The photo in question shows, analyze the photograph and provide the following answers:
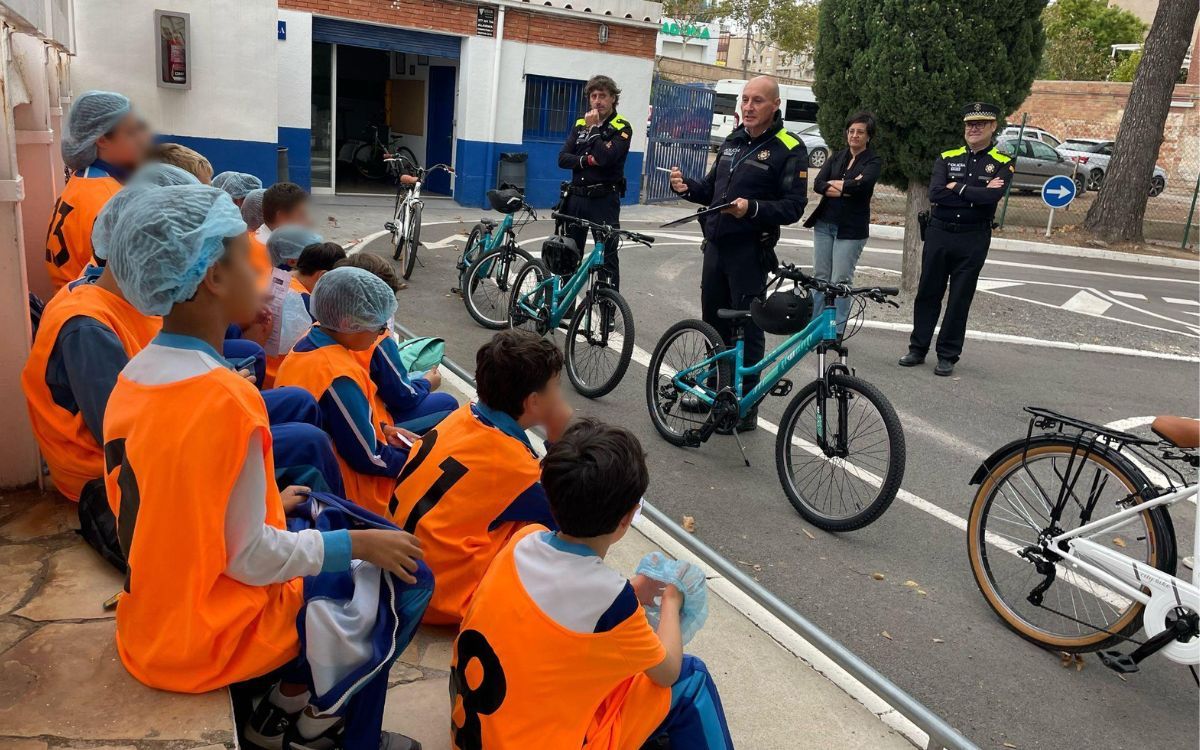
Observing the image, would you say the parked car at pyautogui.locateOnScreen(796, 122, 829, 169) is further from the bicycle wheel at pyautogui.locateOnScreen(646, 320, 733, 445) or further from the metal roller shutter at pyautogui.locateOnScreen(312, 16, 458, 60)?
the bicycle wheel at pyautogui.locateOnScreen(646, 320, 733, 445)

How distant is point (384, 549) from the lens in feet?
7.41

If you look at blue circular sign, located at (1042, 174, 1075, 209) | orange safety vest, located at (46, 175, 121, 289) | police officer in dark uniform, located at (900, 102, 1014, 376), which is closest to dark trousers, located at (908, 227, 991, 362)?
police officer in dark uniform, located at (900, 102, 1014, 376)

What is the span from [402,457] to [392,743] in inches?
51.6

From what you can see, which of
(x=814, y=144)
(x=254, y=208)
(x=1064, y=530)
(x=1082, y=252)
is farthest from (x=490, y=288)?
(x=814, y=144)

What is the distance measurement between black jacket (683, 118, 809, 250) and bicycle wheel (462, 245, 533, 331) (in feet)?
8.69

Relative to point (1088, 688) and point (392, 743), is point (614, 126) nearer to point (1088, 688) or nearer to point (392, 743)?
point (1088, 688)

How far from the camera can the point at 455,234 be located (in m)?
13.6

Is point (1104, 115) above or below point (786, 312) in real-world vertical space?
above

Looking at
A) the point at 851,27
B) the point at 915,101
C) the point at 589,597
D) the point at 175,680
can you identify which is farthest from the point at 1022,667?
the point at 851,27

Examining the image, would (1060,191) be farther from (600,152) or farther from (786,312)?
(786,312)

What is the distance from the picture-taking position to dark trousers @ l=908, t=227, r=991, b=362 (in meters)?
7.83

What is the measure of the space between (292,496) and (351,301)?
1.02m

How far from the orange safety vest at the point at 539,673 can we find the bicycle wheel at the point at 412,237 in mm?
8365

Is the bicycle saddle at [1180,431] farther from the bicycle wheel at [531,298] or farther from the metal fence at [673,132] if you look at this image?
the metal fence at [673,132]
